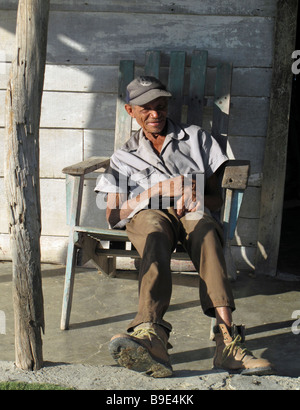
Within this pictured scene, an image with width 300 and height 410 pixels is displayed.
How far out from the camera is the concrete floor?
345 cm

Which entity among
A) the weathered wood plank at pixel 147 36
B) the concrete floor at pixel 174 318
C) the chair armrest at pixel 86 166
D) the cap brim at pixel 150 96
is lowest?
the concrete floor at pixel 174 318

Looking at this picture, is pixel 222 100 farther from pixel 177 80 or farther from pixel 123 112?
pixel 123 112

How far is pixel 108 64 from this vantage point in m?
4.56

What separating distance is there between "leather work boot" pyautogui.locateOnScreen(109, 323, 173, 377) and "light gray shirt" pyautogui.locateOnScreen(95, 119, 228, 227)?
1058mm

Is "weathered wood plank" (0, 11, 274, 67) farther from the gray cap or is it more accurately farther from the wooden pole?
the wooden pole

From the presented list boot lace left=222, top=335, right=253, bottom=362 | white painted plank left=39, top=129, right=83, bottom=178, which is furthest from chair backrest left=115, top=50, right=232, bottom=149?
boot lace left=222, top=335, right=253, bottom=362

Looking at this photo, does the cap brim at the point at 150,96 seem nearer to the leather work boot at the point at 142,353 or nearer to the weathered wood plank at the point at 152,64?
the weathered wood plank at the point at 152,64

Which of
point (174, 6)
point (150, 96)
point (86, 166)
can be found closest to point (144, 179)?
point (86, 166)

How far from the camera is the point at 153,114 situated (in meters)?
3.86

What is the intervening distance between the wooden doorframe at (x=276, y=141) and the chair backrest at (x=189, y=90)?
363mm

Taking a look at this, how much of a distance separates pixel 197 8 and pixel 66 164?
1.35m

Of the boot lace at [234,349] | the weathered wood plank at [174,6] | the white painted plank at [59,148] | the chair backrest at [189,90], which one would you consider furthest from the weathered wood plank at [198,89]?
the boot lace at [234,349]

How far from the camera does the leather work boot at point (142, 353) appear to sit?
2.86m

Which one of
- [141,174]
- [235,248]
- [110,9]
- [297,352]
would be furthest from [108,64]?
[297,352]
